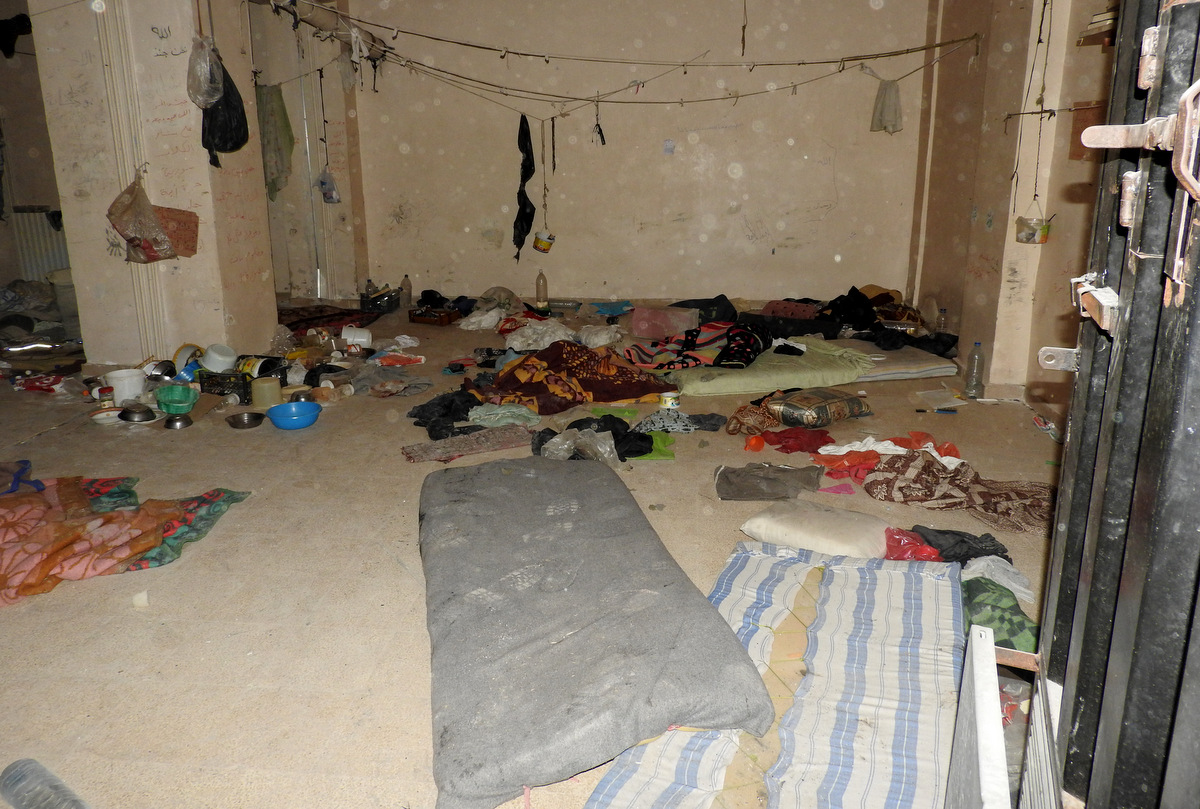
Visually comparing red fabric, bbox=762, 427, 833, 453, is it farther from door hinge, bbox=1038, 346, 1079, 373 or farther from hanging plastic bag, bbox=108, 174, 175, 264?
hanging plastic bag, bbox=108, 174, 175, 264

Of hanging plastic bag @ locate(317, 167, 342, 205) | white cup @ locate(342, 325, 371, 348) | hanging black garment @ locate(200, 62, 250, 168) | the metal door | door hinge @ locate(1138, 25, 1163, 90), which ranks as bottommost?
white cup @ locate(342, 325, 371, 348)

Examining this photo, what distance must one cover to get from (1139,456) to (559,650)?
1.61 meters

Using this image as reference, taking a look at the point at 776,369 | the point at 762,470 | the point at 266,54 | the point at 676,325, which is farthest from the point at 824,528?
the point at 266,54

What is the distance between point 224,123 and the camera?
548cm

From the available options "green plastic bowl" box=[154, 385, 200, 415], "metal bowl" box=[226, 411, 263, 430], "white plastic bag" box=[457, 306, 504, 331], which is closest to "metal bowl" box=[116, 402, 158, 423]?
"green plastic bowl" box=[154, 385, 200, 415]

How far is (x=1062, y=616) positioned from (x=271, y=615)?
2.41 m

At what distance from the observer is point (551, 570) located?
265 cm

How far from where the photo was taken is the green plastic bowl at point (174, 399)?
15.6 ft

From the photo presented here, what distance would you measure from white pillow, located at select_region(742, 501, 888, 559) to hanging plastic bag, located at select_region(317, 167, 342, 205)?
6.81 meters

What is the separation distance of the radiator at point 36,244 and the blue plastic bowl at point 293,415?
17.2 feet

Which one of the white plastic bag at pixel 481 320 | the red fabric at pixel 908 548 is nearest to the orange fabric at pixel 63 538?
the red fabric at pixel 908 548

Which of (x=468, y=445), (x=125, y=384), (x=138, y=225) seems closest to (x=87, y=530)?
(x=468, y=445)

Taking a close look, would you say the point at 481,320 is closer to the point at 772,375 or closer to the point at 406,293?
the point at 406,293

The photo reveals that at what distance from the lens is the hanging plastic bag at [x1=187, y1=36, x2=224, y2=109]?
5227 mm
